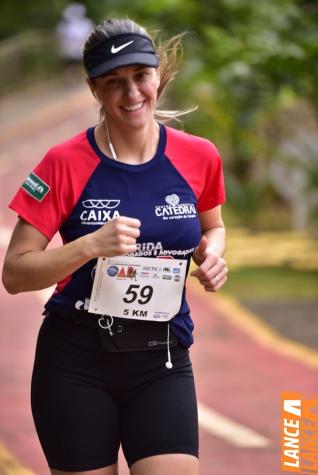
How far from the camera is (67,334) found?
393 cm

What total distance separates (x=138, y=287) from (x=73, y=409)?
42 centimetres

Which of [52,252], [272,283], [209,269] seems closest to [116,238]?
[52,252]

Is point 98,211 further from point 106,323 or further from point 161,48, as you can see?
point 161,48

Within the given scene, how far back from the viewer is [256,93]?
12367 mm

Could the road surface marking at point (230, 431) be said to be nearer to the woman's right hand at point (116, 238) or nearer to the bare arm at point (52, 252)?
the bare arm at point (52, 252)

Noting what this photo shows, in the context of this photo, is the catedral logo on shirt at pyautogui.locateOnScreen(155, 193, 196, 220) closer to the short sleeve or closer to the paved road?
the short sleeve

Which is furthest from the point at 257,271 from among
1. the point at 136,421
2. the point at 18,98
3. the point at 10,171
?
the point at 18,98

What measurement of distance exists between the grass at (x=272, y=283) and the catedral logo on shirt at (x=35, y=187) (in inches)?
354

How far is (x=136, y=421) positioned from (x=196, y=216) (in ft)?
2.15

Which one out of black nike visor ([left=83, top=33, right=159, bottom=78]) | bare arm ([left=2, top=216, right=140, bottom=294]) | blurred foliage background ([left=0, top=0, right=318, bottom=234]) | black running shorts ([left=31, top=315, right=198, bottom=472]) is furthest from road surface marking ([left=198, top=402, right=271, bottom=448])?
black nike visor ([left=83, top=33, right=159, bottom=78])

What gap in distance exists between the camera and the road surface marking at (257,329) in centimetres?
1006

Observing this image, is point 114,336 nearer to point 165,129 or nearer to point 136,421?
point 136,421

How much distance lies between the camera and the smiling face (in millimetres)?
3891

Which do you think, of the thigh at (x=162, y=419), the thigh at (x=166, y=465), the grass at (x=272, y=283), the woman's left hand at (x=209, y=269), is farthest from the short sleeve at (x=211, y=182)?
the grass at (x=272, y=283)
